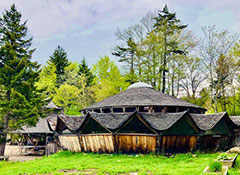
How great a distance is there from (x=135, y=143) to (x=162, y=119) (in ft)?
8.71

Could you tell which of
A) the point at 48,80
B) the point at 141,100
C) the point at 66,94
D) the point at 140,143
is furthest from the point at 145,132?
the point at 48,80

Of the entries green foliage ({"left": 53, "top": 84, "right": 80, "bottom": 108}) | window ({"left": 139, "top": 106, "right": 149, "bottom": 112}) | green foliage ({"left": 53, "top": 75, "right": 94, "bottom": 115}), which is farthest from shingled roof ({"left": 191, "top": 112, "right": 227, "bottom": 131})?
green foliage ({"left": 53, "top": 84, "right": 80, "bottom": 108})

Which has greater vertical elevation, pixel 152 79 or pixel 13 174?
pixel 152 79

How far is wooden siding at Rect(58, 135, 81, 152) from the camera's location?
1953 centimetres

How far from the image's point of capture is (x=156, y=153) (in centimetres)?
1698

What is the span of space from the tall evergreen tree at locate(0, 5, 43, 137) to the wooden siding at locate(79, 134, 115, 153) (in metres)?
6.96

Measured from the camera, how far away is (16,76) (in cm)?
2333

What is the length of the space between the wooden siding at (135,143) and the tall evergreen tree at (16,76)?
9.60 meters

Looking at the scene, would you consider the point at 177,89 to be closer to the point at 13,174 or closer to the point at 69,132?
the point at 69,132

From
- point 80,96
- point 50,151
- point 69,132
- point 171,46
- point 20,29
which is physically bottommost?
point 50,151

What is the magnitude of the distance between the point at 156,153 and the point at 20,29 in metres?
17.5

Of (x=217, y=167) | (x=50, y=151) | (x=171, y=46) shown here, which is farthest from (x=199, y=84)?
(x=217, y=167)

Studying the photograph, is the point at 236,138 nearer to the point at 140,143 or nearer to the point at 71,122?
the point at 140,143

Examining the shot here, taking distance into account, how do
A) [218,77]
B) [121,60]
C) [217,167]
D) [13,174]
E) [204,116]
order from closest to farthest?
1. [217,167]
2. [13,174]
3. [204,116]
4. [218,77]
5. [121,60]
